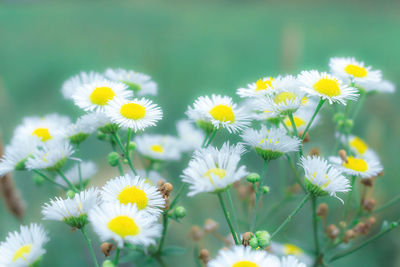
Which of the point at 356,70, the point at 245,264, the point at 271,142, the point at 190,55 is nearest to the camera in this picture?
the point at 245,264

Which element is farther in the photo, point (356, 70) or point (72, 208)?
point (356, 70)

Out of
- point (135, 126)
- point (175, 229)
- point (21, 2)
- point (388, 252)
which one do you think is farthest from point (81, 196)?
point (21, 2)

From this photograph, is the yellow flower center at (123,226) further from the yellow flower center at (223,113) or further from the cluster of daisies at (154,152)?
the yellow flower center at (223,113)

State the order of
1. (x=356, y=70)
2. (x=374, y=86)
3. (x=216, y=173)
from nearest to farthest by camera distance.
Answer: (x=216, y=173)
(x=356, y=70)
(x=374, y=86)

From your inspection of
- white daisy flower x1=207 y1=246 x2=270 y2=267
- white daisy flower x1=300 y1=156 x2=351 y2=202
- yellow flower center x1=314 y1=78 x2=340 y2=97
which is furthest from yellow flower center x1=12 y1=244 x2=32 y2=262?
yellow flower center x1=314 y1=78 x2=340 y2=97

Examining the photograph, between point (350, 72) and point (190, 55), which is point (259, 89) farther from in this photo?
point (190, 55)

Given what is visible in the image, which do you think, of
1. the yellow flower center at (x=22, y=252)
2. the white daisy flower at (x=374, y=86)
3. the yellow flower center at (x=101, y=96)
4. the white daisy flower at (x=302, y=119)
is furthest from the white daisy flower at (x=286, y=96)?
the yellow flower center at (x=22, y=252)

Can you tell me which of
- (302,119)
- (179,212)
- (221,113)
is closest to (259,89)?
(221,113)
